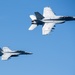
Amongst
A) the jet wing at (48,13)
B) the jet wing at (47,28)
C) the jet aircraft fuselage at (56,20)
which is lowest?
the jet wing at (47,28)

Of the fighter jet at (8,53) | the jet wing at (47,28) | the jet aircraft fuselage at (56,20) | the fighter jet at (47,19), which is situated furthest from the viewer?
the fighter jet at (8,53)

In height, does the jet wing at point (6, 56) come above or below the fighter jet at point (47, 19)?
below

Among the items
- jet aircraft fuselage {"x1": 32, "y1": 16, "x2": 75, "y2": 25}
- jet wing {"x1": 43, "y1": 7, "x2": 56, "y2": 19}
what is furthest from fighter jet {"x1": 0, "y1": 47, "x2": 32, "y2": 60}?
jet wing {"x1": 43, "y1": 7, "x2": 56, "y2": 19}

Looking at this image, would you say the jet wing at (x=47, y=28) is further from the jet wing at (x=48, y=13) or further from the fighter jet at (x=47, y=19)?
the jet wing at (x=48, y=13)

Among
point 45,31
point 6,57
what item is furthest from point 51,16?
point 6,57

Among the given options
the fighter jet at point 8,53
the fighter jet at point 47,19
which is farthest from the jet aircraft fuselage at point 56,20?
the fighter jet at point 8,53

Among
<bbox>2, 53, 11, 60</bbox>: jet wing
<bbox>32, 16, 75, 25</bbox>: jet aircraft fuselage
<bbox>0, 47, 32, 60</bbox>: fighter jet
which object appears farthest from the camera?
<bbox>0, 47, 32, 60</bbox>: fighter jet

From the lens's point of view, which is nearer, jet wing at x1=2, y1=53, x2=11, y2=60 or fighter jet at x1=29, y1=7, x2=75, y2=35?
fighter jet at x1=29, y1=7, x2=75, y2=35

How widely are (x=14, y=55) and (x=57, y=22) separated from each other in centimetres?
1658

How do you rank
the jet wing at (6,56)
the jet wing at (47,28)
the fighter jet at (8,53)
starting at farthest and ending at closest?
the fighter jet at (8,53)
the jet wing at (6,56)
the jet wing at (47,28)

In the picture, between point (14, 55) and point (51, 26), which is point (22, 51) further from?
point (51, 26)

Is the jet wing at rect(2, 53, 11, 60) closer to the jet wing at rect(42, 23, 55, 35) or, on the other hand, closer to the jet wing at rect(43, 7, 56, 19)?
the jet wing at rect(42, 23, 55, 35)

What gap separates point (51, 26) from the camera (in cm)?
10431

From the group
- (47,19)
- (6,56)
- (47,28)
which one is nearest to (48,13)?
(47,19)
